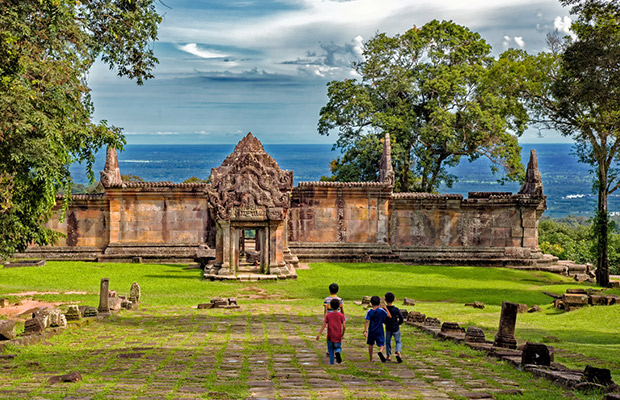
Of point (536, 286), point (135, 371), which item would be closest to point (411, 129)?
point (536, 286)

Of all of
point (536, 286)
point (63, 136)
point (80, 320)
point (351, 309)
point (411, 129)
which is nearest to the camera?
point (63, 136)

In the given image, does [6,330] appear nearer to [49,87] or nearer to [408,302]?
[49,87]

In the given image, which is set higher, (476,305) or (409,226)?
(409,226)

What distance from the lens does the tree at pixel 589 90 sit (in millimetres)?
18344

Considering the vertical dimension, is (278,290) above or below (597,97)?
below

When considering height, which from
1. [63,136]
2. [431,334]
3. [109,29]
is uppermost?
[109,29]

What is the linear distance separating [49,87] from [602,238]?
23.5 metres

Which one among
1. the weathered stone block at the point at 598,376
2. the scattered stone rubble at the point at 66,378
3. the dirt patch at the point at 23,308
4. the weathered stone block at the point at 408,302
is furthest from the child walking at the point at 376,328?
the dirt patch at the point at 23,308

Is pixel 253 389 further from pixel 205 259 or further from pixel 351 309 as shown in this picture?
pixel 205 259

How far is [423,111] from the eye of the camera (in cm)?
4225

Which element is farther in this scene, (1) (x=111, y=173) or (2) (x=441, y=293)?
(1) (x=111, y=173)

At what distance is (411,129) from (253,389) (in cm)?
3243

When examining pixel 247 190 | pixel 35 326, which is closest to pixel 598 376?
pixel 35 326

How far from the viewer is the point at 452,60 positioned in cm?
4234
